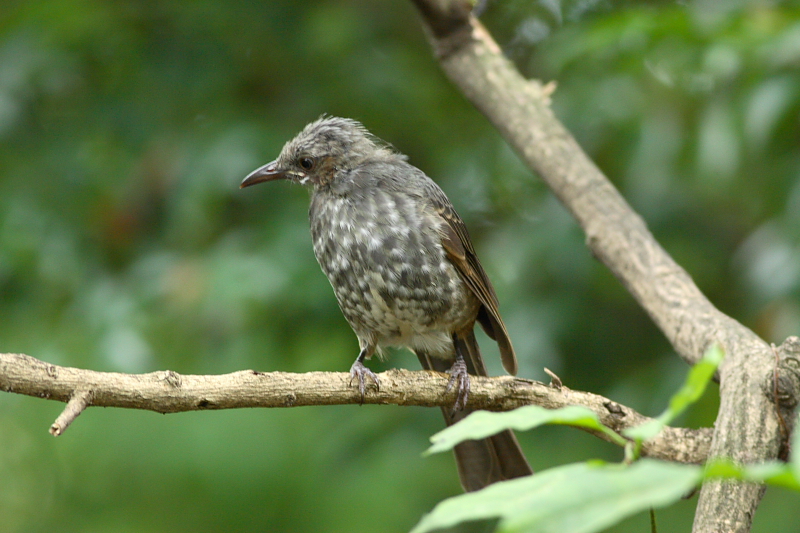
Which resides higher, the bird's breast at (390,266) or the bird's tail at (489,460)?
the bird's breast at (390,266)

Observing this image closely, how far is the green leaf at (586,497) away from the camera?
2.52 ft

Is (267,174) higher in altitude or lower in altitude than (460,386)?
higher

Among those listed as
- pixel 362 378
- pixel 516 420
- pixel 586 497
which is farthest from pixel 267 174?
pixel 586 497

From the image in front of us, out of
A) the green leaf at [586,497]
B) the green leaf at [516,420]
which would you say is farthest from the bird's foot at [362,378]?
the green leaf at [586,497]

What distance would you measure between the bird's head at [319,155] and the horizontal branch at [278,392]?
1.30 metres

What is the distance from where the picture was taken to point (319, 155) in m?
3.87

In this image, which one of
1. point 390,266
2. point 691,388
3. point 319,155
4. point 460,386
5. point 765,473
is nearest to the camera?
point 765,473

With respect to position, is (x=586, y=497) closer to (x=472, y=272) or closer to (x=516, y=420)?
(x=516, y=420)

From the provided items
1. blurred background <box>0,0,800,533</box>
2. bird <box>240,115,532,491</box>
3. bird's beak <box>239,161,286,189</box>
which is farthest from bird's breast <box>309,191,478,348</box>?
blurred background <box>0,0,800,533</box>

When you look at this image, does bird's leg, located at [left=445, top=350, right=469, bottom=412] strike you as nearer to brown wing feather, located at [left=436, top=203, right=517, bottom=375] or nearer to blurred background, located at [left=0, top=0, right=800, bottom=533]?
brown wing feather, located at [left=436, top=203, right=517, bottom=375]

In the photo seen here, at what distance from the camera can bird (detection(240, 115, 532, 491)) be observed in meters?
3.50

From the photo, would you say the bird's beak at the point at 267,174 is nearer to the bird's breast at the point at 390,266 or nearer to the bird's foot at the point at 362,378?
the bird's breast at the point at 390,266

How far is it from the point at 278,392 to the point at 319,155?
1.73 metres

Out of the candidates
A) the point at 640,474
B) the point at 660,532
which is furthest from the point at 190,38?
the point at 640,474
